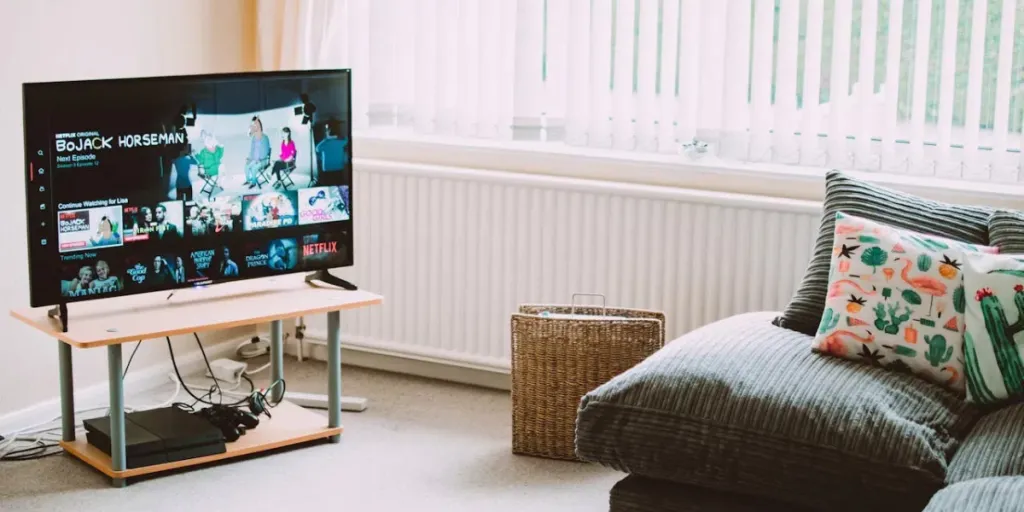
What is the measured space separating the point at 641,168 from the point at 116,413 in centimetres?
169

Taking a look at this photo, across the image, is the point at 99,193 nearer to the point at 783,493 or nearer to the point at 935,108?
the point at 783,493

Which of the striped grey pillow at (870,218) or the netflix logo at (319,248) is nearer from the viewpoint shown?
the striped grey pillow at (870,218)

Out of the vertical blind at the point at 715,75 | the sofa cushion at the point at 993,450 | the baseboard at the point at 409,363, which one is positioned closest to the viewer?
the sofa cushion at the point at 993,450

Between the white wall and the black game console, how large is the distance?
0.33 meters

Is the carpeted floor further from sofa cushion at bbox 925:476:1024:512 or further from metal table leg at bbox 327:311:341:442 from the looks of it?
sofa cushion at bbox 925:476:1024:512

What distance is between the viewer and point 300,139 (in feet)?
12.4

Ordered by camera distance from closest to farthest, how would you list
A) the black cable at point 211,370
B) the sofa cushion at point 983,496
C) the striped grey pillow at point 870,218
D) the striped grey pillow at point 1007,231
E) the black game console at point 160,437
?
the sofa cushion at point 983,496 < the striped grey pillow at point 1007,231 < the striped grey pillow at point 870,218 < the black game console at point 160,437 < the black cable at point 211,370

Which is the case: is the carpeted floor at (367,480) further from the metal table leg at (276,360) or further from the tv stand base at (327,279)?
the tv stand base at (327,279)

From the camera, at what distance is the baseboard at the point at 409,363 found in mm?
4391

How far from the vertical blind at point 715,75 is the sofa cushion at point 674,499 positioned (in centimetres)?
135

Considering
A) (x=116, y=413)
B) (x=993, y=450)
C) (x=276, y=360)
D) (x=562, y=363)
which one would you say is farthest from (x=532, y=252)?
(x=993, y=450)

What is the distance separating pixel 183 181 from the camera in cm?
359

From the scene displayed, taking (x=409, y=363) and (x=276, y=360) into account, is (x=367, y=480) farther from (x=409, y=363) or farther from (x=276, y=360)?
(x=409, y=363)

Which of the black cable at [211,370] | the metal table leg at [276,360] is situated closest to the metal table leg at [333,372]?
the metal table leg at [276,360]
